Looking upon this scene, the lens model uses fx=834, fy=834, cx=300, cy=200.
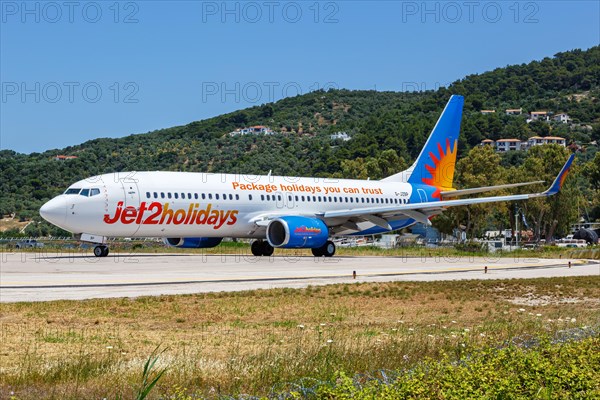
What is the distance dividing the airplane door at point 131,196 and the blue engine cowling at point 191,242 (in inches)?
211

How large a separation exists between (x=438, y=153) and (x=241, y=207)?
16.7 m

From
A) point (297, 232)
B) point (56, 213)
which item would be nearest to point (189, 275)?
point (56, 213)

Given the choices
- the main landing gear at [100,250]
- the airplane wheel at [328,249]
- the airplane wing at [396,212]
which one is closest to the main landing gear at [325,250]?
the airplane wheel at [328,249]

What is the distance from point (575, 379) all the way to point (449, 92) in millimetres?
187287

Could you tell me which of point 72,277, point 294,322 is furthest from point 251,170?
point 294,322

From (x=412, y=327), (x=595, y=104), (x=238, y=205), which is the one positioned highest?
(x=595, y=104)

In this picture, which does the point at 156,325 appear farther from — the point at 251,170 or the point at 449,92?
the point at 449,92

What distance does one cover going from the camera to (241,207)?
133ft

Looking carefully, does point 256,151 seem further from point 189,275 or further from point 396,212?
point 189,275

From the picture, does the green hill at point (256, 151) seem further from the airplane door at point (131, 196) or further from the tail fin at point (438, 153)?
the airplane door at point (131, 196)

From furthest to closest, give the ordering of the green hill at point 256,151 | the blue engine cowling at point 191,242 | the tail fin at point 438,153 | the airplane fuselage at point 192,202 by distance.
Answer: the green hill at point 256,151 < the tail fin at point 438,153 < the blue engine cowling at point 191,242 < the airplane fuselage at point 192,202

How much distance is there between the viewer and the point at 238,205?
4028cm

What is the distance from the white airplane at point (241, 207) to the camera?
3547 centimetres

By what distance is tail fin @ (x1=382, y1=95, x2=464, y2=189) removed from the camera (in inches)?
2030
